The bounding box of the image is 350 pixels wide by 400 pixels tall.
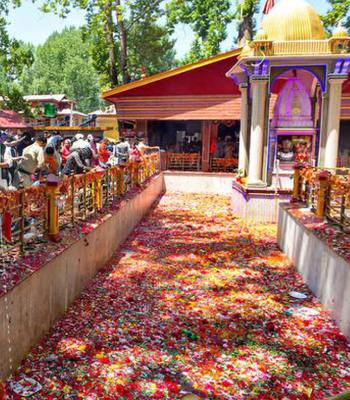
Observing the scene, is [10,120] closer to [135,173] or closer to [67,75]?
[135,173]

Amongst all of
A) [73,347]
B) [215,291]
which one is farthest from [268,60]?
[73,347]

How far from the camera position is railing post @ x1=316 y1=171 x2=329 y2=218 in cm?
745

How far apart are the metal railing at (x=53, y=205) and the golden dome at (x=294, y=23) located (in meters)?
6.02

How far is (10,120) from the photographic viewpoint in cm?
2745

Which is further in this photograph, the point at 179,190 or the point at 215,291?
the point at 179,190

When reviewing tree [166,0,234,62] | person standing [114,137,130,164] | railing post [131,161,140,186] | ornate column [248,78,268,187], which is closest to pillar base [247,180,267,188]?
ornate column [248,78,268,187]

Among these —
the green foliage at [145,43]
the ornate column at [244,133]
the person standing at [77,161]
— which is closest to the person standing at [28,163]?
the person standing at [77,161]

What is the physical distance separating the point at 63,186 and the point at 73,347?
248cm

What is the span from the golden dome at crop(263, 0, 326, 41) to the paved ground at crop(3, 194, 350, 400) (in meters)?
6.73

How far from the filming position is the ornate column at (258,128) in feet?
39.2

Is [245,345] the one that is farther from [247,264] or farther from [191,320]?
[247,264]

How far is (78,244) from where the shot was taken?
6.30m

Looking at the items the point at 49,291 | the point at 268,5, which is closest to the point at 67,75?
the point at 268,5

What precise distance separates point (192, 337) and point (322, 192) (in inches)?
154
